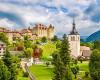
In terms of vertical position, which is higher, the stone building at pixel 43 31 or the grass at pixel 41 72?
the stone building at pixel 43 31

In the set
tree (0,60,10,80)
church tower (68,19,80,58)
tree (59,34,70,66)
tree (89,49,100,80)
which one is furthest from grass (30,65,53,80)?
church tower (68,19,80,58)

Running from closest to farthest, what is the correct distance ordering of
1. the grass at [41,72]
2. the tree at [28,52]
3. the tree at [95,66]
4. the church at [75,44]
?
the tree at [95,66], the grass at [41,72], the tree at [28,52], the church at [75,44]

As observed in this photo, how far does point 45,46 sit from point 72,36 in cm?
982

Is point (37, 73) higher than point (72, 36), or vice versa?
point (72, 36)

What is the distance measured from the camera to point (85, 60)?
120938 millimetres

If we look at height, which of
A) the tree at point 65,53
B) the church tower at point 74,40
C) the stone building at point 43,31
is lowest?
the tree at point 65,53

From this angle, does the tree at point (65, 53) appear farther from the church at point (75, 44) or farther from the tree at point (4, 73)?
the church at point (75, 44)

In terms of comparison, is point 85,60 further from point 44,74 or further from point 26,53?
point 44,74

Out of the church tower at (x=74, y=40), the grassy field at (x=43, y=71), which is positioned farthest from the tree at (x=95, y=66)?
the church tower at (x=74, y=40)

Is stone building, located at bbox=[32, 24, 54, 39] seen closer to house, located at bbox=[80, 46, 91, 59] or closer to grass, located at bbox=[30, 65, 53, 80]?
house, located at bbox=[80, 46, 91, 59]

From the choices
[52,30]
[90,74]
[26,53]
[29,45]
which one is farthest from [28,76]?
[52,30]

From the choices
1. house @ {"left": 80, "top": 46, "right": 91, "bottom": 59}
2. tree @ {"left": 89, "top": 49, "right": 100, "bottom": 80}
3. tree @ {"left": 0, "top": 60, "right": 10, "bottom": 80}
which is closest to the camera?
tree @ {"left": 0, "top": 60, "right": 10, "bottom": 80}

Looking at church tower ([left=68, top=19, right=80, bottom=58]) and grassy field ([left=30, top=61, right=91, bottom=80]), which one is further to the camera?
church tower ([left=68, top=19, right=80, bottom=58])

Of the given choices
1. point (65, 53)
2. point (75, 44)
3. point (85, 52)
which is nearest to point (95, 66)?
point (65, 53)
